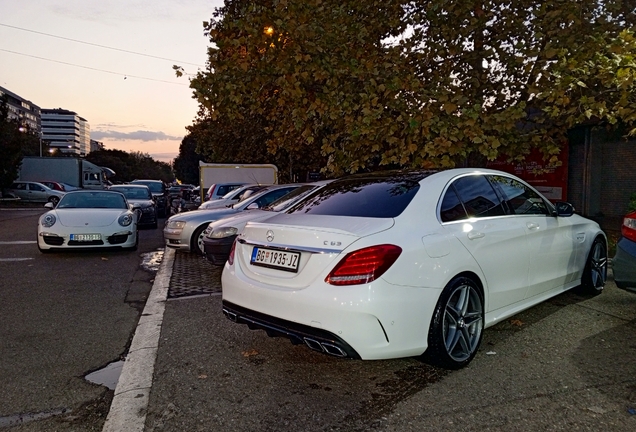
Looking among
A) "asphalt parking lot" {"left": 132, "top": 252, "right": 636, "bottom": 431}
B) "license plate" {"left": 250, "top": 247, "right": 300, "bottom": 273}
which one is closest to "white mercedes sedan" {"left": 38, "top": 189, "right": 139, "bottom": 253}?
"asphalt parking lot" {"left": 132, "top": 252, "right": 636, "bottom": 431}

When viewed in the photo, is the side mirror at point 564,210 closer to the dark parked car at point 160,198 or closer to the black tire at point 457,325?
the black tire at point 457,325

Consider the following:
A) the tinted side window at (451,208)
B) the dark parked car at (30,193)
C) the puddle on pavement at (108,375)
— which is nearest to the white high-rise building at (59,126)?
the dark parked car at (30,193)

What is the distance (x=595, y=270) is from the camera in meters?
6.00

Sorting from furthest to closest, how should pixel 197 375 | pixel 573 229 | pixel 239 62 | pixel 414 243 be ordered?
1. pixel 239 62
2. pixel 573 229
3. pixel 197 375
4. pixel 414 243

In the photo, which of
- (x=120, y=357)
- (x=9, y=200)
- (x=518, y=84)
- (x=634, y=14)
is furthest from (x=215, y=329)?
(x=9, y=200)

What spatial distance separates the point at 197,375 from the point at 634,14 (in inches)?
399

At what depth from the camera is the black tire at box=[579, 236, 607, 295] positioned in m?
5.88

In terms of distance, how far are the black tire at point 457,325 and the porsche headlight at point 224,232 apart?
165 inches

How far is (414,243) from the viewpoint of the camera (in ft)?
11.5

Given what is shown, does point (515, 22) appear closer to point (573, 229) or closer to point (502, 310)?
point (573, 229)

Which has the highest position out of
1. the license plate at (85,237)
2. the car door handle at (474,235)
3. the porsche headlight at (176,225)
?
the car door handle at (474,235)

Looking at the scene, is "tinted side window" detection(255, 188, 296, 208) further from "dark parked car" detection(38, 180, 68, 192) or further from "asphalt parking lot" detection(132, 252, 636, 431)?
"dark parked car" detection(38, 180, 68, 192)

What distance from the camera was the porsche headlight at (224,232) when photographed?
735 cm

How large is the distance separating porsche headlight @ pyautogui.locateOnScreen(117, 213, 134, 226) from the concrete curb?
14.9ft
